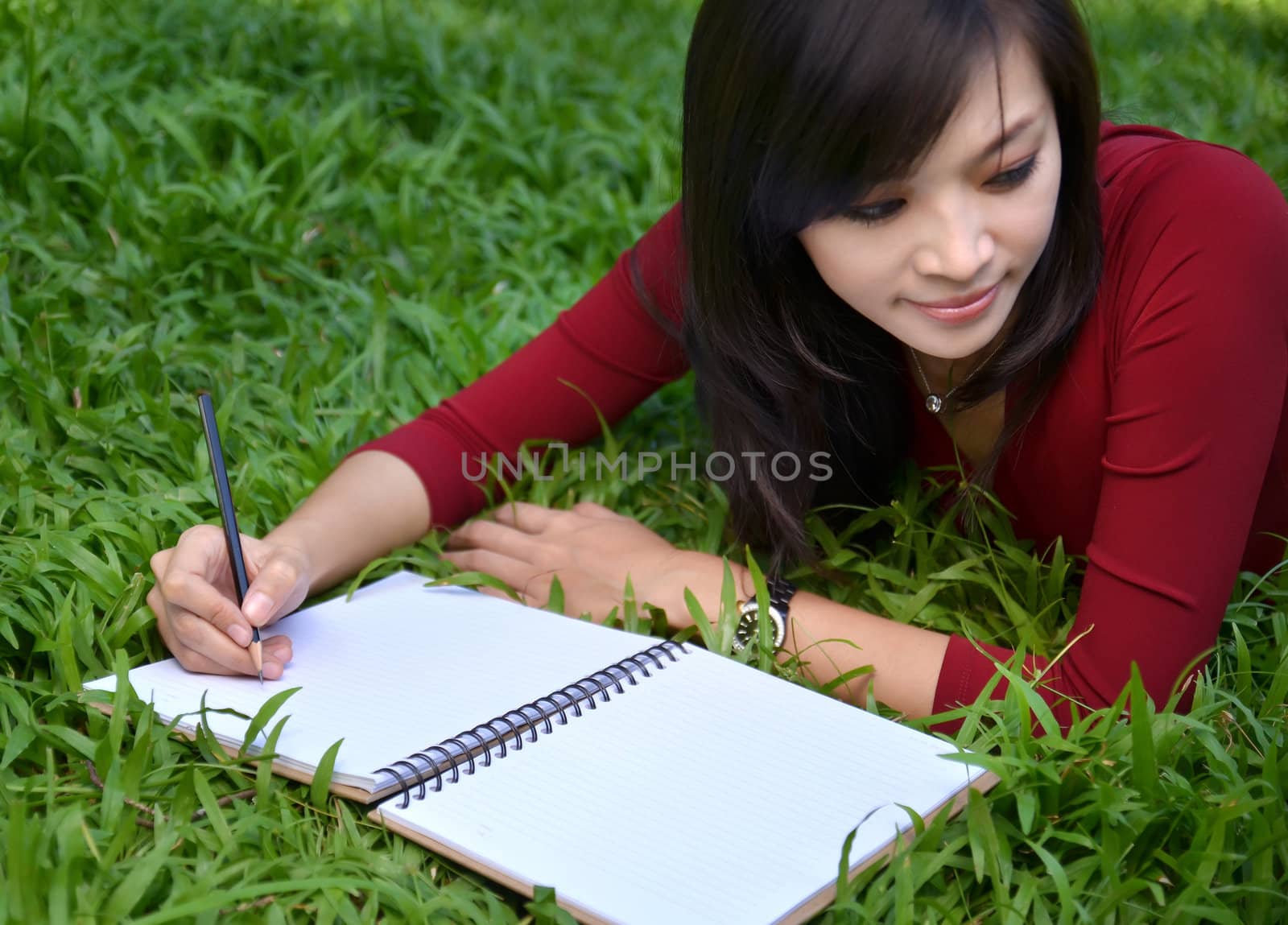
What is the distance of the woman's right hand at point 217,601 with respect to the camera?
1.71m

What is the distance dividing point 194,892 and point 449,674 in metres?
0.48

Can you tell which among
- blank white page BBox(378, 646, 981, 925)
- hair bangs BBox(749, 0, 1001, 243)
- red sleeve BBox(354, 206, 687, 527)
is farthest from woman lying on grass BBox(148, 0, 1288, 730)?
blank white page BBox(378, 646, 981, 925)

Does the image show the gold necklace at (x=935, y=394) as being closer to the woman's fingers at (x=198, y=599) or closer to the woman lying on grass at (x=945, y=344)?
the woman lying on grass at (x=945, y=344)

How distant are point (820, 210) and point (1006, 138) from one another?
228 mm

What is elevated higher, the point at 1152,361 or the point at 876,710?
the point at 1152,361

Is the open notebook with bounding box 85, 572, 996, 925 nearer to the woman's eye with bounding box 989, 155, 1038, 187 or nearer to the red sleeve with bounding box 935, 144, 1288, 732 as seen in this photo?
the red sleeve with bounding box 935, 144, 1288, 732

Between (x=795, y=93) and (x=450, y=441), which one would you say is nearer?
(x=795, y=93)

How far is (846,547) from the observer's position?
2242 millimetres

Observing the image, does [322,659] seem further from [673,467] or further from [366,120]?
[366,120]

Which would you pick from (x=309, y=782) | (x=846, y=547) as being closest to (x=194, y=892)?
(x=309, y=782)

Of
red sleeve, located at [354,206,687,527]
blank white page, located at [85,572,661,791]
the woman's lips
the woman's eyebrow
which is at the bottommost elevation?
blank white page, located at [85,572,661,791]

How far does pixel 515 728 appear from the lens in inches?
63.4

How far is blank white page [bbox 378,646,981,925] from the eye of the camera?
4.52 ft

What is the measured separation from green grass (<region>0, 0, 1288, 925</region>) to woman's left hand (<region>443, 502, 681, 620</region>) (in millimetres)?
145
